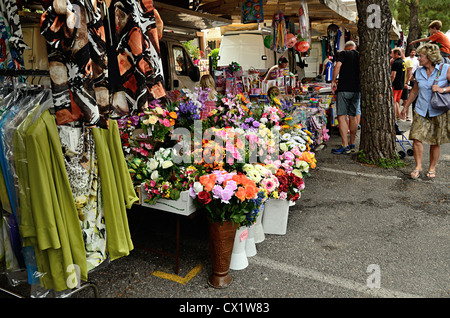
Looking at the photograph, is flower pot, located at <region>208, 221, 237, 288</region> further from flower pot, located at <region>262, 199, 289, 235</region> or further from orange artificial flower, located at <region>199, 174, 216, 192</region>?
flower pot, located at <region>262, 199, 289, 235</region>

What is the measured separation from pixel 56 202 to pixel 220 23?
261 inches

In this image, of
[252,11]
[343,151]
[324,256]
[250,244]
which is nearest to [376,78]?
[343,151]

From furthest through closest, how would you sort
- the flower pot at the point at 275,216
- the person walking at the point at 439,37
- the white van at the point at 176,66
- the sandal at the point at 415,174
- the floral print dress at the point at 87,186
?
1. the white van at the point at 176,66
2. the person walking at the point at 439,37
3. the sandal at the point at 415,174
4. the flower pot at the point at 275,216
5. the floral print dress at the point at 87,186

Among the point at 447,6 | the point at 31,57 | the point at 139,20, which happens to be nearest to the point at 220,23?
the point at 31,57

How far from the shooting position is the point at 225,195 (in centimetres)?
259

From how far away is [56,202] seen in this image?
2.00m

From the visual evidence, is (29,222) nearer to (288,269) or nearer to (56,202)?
(56,202)

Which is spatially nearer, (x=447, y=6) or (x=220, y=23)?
(x=220, y=23)

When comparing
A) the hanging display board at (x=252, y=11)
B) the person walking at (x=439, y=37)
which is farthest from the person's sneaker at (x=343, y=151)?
the hanging display board at (x=252, y=11)

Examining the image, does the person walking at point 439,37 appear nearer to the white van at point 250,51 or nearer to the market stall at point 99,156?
the white van at point 250,51

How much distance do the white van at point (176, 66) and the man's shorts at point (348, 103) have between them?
2931 millimetres

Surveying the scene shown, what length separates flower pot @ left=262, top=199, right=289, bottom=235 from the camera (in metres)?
3.60

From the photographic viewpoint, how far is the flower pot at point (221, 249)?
2.68 m

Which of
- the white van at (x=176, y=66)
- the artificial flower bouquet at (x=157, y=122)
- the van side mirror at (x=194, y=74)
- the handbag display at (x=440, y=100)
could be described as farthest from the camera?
the van side mirror at (x=194, y=74)
